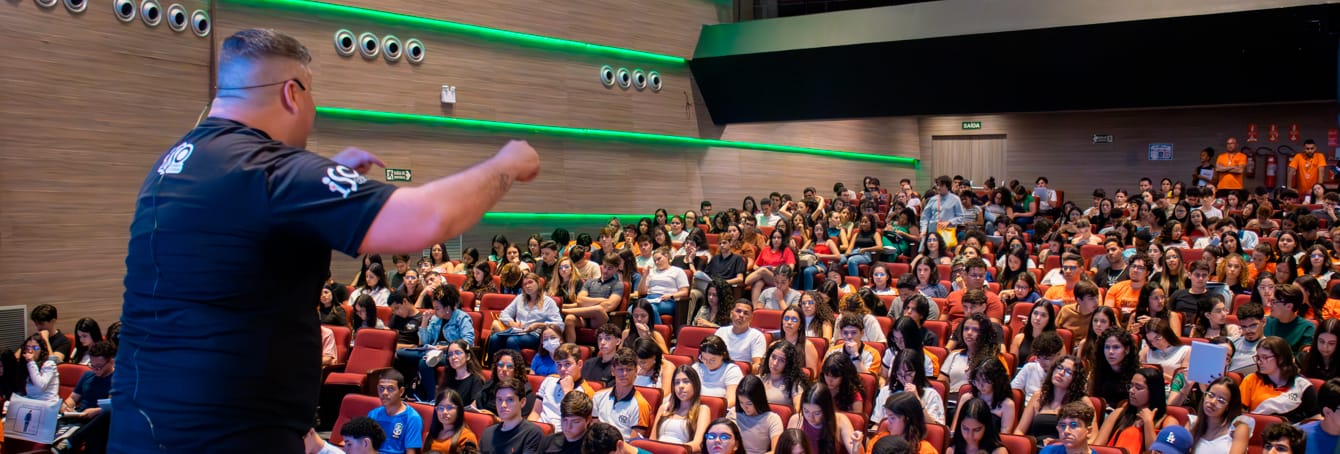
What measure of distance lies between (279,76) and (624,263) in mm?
7594

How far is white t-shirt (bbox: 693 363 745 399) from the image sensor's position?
6.25 meters

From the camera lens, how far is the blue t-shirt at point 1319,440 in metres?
4.86

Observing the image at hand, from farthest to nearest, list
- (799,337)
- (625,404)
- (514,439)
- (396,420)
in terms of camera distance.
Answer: (799,337)
(625,404)
(396,420)
(514,439)

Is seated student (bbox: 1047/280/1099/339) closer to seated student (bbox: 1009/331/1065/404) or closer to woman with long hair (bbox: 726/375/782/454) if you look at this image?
seated student (bbox: 1009/331/1065/404)

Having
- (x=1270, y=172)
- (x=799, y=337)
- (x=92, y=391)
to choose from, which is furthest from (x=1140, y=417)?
(x=1270, y=172)

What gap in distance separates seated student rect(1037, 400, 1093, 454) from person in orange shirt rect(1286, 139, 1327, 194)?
437 inches

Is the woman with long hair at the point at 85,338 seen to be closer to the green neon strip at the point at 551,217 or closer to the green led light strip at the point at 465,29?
the green led light strip at the point at 465,29

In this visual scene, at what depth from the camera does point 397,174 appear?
1102cm

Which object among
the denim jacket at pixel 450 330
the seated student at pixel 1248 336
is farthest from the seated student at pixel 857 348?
the denim jacket at pixel 450 330

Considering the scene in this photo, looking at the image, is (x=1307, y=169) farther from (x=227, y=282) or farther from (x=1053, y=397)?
(x=227, y=282)

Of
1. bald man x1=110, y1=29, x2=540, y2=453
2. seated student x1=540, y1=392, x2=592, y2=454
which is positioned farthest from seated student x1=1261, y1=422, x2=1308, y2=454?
bald man x1=110, y1=29, x2=540, y2=453

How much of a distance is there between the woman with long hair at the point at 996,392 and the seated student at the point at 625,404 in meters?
1.62

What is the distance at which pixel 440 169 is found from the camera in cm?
1147

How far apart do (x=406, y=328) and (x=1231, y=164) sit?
11123 millimetres
